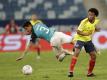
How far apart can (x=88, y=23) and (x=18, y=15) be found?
2589 cm

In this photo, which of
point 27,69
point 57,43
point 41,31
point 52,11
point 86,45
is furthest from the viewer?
point 52,11

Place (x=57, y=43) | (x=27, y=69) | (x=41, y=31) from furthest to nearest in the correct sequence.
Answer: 1. (x=57, y=43)
2. (x=41, y=31)
3. (x=27, y=69)

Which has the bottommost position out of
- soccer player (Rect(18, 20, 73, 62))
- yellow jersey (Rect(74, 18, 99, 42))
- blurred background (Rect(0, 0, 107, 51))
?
blurred background (Rect(0, 0, 107, 51))

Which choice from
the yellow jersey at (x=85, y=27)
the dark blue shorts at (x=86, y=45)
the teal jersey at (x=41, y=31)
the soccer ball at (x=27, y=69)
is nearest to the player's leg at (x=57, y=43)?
the teal jersey at (x=41, y=31)

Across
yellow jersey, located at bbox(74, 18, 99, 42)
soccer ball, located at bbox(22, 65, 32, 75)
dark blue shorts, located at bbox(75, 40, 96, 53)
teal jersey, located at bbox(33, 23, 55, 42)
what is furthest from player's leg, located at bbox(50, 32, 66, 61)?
yellow jersey, located at bbox(74, 18, 99, 42)

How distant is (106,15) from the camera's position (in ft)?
130

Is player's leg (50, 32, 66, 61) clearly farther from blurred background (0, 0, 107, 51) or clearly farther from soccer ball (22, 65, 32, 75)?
blurred background (0, 0, 107, 51)

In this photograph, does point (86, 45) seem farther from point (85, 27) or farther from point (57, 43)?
point (57, 43)

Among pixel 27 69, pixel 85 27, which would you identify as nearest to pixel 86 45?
pixel 85 27

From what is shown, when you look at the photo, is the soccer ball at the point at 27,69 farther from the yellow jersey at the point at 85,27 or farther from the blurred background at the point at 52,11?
the blurred background at the point at 52,11

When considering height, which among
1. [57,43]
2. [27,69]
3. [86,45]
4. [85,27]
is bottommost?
[27,69]

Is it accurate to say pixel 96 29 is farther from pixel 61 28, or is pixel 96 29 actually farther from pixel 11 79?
pixel 61 28

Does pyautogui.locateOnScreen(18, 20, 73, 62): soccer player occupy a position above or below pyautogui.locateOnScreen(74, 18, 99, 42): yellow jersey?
below

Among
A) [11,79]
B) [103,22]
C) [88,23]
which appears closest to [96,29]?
[88,23]
